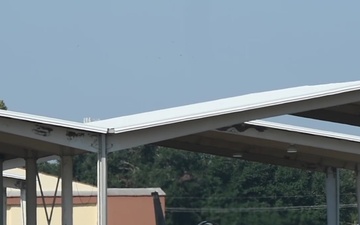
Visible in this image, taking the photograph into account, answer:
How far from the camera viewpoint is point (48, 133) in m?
16.0

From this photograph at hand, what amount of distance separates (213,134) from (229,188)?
111 ft

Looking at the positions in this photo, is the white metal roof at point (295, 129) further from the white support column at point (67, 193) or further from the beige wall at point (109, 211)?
the beige wall at point (109, 211)

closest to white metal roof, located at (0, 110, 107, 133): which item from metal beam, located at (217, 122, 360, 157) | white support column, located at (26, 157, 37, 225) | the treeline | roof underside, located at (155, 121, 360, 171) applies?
roof underside, located at (155, 121, 360, 171)

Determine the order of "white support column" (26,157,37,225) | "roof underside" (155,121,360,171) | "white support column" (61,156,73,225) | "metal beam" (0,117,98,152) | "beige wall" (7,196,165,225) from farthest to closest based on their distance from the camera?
"beige wall" (7,196,165,225) → "white support column" (26,157,37,225) → "roof underside" (155,121,360,171) → "white support column" (61,156,73,225) → "metal beam" (0,117,98,152)

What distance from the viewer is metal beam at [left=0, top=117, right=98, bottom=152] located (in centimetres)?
1573

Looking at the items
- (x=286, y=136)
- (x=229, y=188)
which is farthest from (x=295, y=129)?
(x=229, y=188)

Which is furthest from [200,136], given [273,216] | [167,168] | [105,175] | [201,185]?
[167,168]

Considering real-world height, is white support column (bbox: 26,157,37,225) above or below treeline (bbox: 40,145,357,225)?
below

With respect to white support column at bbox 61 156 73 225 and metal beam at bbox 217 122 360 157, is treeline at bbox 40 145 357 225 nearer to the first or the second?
metal beam at bbox 217 122 360 157

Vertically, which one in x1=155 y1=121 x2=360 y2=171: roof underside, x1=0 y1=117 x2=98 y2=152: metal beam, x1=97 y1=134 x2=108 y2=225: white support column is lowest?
x1=97 y1=134 x2=108 y2=225: white support column

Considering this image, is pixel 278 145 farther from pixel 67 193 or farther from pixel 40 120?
pixel 40 120

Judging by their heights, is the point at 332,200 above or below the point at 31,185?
below

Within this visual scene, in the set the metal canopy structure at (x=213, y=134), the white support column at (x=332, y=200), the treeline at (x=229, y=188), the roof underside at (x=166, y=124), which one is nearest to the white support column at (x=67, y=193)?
the metal canopy structure at (x=213, y=134)

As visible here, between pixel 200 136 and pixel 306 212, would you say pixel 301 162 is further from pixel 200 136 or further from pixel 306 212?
pixel 306 212
